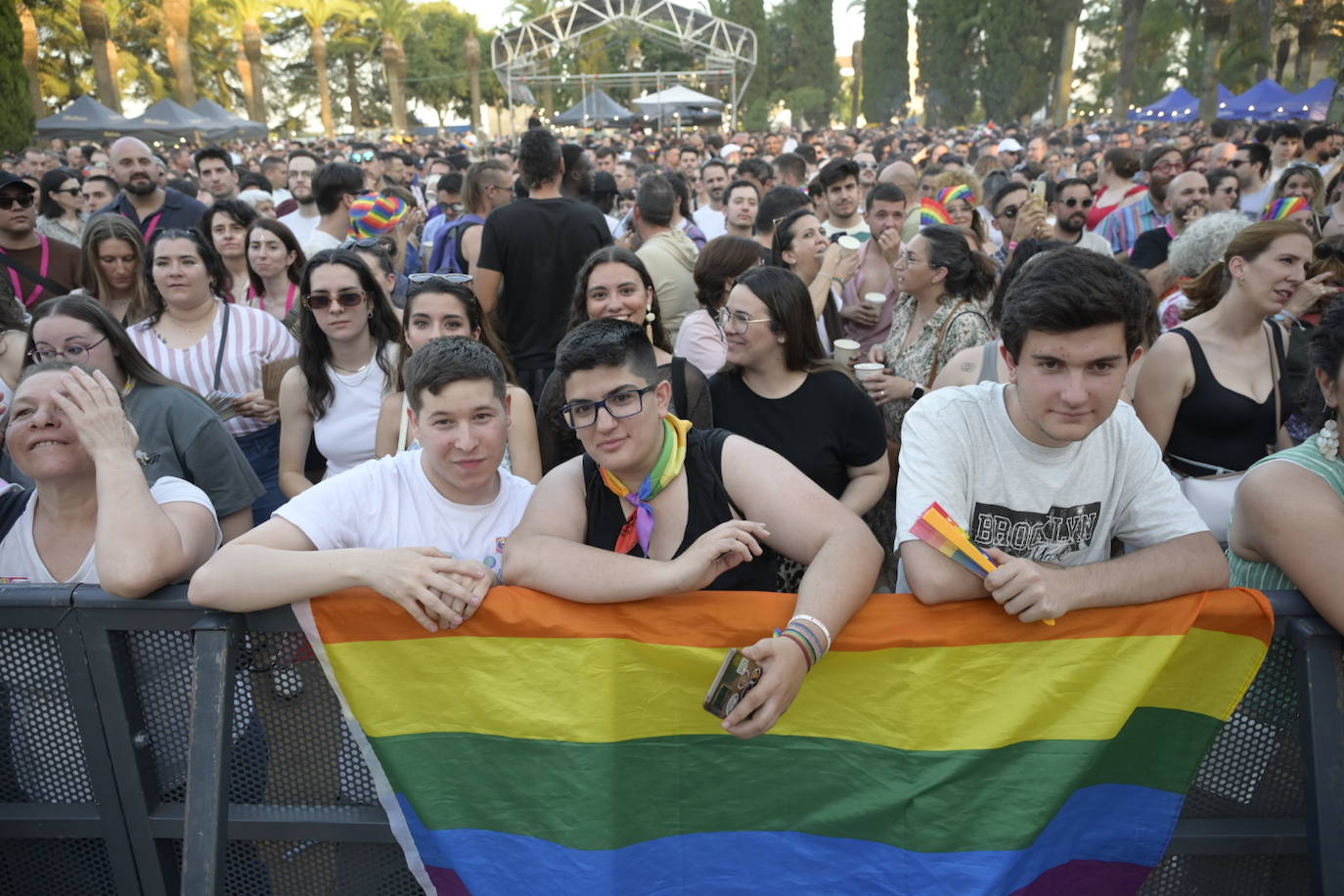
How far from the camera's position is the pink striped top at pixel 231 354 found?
4.51 m

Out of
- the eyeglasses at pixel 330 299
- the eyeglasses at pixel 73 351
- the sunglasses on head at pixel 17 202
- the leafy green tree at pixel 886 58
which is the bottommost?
→ the eyeglasses at pixel 73 351

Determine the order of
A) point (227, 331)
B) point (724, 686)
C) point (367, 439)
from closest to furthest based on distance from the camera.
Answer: point (724, 686)
point (367, 439)
point (227, 331)

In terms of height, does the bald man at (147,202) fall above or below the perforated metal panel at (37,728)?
above

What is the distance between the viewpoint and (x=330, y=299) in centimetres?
409

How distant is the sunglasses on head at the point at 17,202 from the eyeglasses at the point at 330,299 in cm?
338

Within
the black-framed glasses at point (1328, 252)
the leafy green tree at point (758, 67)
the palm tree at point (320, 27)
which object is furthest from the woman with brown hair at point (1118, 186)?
the palm tree at point (320, 27)

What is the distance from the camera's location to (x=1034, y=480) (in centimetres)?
240

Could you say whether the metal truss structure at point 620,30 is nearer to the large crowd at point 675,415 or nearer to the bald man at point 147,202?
the bald man at point 147,202

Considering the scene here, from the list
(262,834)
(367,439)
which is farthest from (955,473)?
(367,439)

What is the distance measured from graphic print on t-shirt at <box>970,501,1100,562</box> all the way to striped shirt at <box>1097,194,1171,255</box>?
22.1ft

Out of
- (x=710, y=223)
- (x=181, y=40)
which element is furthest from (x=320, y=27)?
(x=710, y=223)

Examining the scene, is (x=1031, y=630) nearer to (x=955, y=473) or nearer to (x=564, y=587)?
(x=955, y=473)

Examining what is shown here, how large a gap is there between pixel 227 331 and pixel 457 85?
81244 mm

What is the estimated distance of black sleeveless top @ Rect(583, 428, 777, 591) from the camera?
8.13ft
